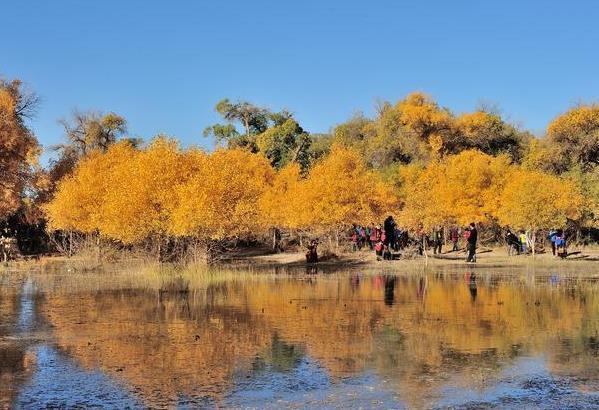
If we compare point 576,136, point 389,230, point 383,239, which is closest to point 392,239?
point 389,230

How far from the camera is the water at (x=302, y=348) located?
9.20 m

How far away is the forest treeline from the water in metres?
10.3

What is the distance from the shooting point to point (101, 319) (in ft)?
53.4

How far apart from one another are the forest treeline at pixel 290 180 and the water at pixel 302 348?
407 inches

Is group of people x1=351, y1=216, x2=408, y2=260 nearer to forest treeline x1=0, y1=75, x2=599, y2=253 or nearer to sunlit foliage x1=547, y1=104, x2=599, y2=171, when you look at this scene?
forest treeline x1=0, y1=75, x2=599, y2=253

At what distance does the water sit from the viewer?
30.2ft

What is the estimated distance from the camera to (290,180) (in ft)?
206

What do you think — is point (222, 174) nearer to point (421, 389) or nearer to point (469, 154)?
point (421, 389)

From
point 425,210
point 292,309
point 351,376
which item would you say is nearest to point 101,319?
point 292,309

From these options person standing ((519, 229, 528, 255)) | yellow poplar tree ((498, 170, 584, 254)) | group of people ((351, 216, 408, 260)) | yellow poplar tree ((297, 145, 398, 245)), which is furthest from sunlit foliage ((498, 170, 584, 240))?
yellow poplar tree ((297, 145, 398, 245))

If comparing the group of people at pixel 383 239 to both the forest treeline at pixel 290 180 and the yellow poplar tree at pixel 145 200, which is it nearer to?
the forest treeline at pixel 290 180

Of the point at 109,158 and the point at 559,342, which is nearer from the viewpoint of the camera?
the point at 559,342

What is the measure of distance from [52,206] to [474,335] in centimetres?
3619

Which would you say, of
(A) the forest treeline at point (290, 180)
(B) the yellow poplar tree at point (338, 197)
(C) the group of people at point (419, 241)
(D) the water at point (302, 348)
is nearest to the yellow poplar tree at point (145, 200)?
(A) the forest treeline at point (290, 180)
